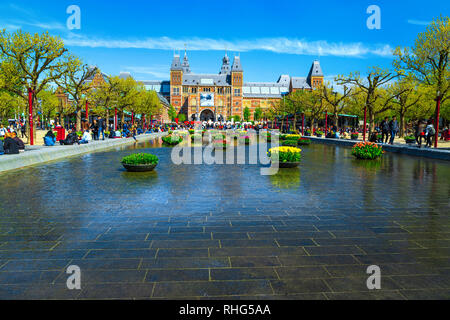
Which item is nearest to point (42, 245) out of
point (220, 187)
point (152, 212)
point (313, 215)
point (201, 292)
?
point (152, 212)

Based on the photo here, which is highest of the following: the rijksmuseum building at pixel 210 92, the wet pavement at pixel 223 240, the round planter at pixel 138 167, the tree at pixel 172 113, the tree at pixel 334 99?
the rijksmuseum building at pixel 210 92

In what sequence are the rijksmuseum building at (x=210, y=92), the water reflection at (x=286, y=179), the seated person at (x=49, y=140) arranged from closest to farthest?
the water reflection at (x=286, y=179), the seated person at (x=49, y=140), the rijksmuseum building at (x=210, y=92)

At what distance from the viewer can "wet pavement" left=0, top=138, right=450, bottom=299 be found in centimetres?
317

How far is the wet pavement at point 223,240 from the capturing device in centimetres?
317

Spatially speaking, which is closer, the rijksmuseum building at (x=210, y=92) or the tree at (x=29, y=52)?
the tree at (x=29, y=52)

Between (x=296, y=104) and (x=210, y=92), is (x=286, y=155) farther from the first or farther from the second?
(x=210, y=92)

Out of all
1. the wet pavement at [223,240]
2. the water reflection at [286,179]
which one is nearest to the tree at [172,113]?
the water reflection at [286,179]

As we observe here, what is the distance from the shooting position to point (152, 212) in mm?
5906

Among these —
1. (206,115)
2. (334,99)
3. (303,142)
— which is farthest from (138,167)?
(206,115)

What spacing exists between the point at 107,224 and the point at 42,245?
3.46 feet

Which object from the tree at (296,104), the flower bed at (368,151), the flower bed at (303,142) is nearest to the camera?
the flower bed at (368,151)

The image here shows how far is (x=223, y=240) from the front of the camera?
4.45m

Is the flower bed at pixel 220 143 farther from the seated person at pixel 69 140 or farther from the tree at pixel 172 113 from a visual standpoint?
the tree at pixel 172 113

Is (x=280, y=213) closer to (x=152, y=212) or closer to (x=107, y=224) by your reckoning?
(x=152, y=212)
